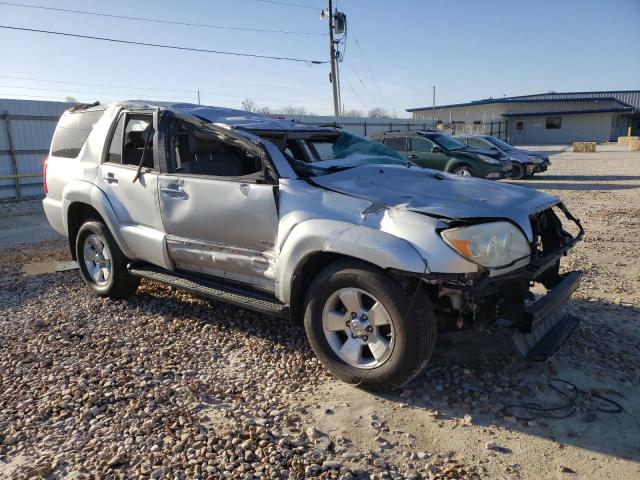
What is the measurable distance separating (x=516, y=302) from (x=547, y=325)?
466 mm

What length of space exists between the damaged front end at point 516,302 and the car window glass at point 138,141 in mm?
2832

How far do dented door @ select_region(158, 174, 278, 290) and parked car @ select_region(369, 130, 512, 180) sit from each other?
1052 centimetres

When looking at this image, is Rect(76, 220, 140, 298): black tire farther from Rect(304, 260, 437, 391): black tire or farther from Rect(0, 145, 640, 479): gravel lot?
Rect(304, 260, 437, 391): black tire

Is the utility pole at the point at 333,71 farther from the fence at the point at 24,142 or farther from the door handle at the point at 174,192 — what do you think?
the door handle at the point at 174,192

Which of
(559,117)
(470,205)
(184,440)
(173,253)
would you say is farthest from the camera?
(559,117)

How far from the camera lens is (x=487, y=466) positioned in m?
2.63

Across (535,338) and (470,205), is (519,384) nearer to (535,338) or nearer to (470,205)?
(535,338)

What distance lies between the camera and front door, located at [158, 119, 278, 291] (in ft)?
12.4

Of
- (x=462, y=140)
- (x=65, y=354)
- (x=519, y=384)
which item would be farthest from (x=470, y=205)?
(x=462, y=140)

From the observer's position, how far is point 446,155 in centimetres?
1412

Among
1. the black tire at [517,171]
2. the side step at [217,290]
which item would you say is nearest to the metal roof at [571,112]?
the black tire at [517,171]

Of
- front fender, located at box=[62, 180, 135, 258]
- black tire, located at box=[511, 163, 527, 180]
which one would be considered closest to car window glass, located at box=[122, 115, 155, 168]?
front fender, located at box=[62, 180, 135, 258]

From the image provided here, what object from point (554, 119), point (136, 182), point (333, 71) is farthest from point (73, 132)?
point (554, 119)

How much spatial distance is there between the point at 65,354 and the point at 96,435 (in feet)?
4.36
